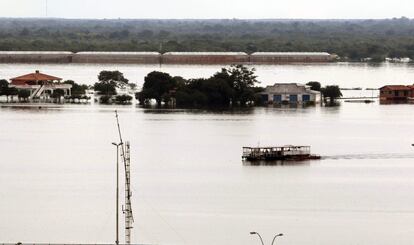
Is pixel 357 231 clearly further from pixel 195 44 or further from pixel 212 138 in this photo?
pixel 195 44

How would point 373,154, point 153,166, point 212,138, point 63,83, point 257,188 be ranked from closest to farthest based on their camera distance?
point 257,188, point 153,166, point 373,154, point 212,138, point 63,83

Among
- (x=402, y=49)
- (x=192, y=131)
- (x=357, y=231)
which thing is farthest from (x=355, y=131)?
(x=402, y=49)

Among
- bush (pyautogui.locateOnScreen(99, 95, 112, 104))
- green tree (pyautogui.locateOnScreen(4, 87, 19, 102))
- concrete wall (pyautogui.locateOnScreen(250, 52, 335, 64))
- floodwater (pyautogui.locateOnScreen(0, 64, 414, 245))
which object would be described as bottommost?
floodwater (pyautogui.locateOnScreen(0, 64, 414, 245))

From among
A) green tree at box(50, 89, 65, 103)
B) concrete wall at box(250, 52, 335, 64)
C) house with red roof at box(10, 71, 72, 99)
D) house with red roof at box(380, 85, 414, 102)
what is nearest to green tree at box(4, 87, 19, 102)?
house with red roof at box(10, 71, 72, 99)

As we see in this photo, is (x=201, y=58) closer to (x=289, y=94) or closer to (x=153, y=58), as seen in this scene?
(x=153, y=58)

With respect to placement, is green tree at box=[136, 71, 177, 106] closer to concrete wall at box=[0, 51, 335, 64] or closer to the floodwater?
the floodwater

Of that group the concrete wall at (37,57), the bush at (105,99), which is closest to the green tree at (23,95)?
the bush at (105,99)
